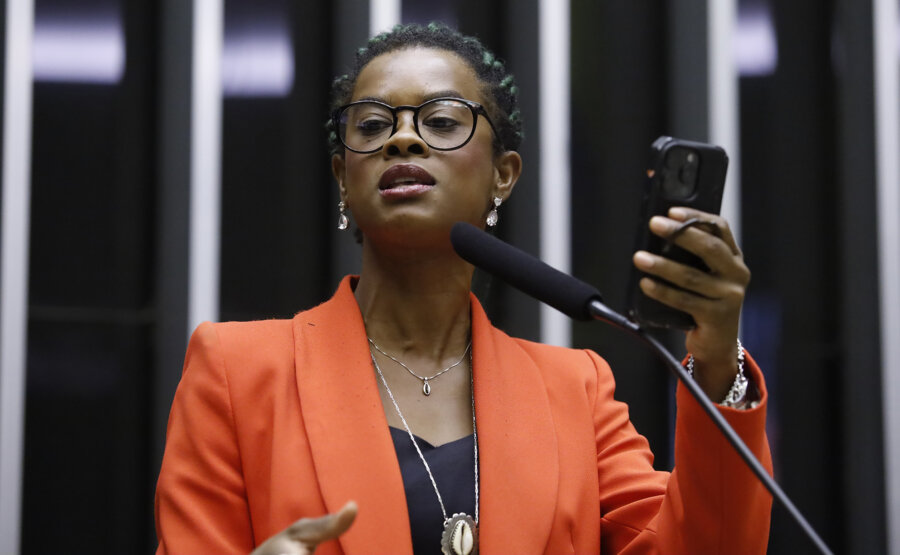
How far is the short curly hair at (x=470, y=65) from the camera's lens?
5.46 feet

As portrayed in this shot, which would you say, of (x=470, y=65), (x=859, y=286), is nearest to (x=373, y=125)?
(x=470, y=65)

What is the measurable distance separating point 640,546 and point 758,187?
1348mm

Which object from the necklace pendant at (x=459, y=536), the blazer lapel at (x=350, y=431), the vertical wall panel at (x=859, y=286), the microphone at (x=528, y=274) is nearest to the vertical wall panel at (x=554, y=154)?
the vertical wall panel at (x=859, y=286)

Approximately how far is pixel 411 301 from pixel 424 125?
0.33 m

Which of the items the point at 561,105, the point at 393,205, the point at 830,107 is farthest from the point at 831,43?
the point at 393,205

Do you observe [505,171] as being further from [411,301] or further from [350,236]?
[350,236]

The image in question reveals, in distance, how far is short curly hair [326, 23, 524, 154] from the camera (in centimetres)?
166

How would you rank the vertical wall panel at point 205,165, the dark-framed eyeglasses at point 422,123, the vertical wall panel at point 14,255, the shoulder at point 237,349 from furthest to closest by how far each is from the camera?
the vertical wall panel at point 205,165 < the vertical wall panel at point 14,255 < the dark-framed eyeglasses at point 422,123 < the shoulder at point 237,349

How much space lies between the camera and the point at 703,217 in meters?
0.94

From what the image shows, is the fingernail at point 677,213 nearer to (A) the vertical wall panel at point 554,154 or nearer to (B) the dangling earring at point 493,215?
(B) the dangling earring at point 493,215

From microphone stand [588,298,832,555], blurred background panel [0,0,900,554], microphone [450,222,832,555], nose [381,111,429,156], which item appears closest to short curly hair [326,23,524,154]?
nose [381,111,429,156]

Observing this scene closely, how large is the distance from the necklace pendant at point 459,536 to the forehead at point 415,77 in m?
0.70

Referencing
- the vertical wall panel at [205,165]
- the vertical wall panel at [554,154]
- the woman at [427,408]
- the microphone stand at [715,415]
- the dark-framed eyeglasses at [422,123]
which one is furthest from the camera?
the vertical wall panel at [554,154]

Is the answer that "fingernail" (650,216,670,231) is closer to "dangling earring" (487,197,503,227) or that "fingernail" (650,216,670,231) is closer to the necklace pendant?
the necklace pendant
